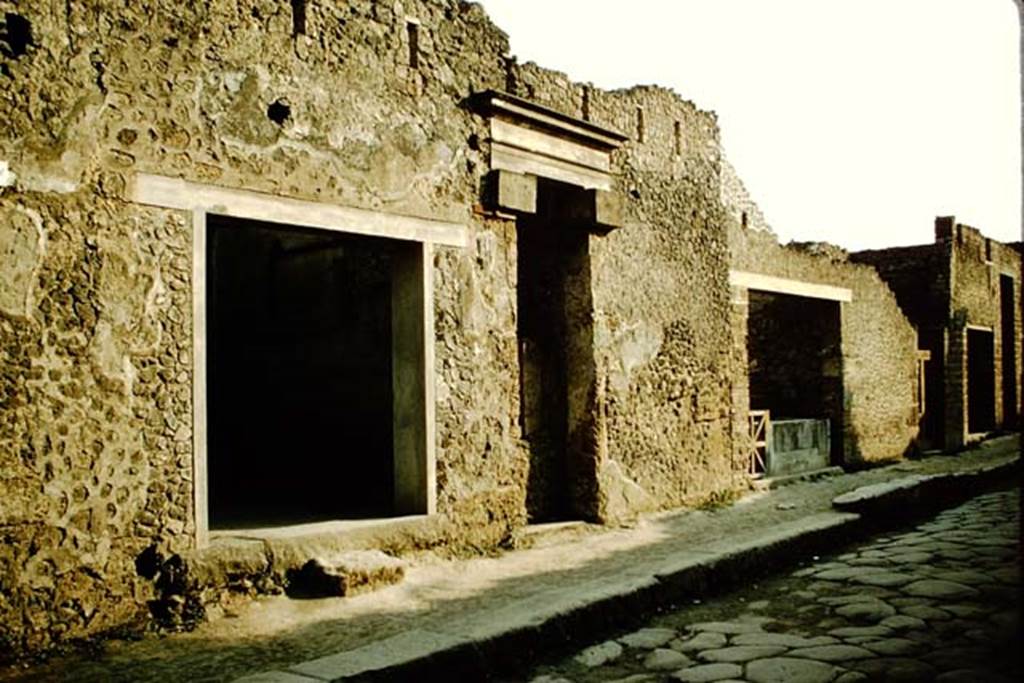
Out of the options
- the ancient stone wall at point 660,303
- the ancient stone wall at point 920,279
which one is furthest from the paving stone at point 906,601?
the ancient stone wall at point 920,279

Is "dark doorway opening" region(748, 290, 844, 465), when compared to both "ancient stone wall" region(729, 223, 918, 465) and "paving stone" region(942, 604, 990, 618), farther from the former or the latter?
"paving stone" region(942, 604, 990, 618)

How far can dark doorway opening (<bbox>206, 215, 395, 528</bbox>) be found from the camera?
21.2 feet

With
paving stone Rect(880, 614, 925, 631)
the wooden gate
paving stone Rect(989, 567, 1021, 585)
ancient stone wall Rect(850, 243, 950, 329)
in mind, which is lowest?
paving stone Rect(880, 614, 925, 631)

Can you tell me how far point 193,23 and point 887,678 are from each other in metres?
4.25

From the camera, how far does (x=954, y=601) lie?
4230 millimetres

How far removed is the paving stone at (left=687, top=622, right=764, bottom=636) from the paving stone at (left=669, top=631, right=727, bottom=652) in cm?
7

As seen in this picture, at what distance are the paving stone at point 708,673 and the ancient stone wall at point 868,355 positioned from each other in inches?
276

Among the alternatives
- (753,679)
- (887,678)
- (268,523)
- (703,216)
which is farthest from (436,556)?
(703,216)

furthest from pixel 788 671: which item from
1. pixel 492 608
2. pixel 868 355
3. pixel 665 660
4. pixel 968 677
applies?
pixel 868 355

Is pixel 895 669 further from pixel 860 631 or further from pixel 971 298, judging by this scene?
pixel 971 298

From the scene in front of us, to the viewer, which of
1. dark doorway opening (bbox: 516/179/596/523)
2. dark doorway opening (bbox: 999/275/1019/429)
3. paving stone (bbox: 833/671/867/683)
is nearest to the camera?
paving stone (bbox: 833/671/867/683)

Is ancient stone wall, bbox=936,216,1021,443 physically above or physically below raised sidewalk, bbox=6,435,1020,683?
above

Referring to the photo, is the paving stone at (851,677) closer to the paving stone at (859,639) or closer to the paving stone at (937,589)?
the paving stone at (859,639)

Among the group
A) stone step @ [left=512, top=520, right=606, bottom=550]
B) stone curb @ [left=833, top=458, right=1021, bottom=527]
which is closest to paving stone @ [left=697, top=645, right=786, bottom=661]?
stone step @ [left=512, top=520, right=606, bottom=550]
